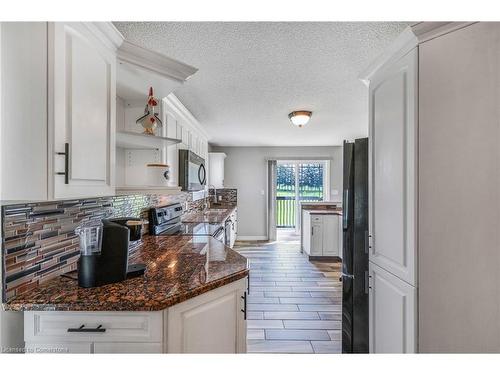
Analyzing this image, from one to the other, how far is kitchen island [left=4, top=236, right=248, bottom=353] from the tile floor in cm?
108

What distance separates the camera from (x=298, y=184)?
6957 mm

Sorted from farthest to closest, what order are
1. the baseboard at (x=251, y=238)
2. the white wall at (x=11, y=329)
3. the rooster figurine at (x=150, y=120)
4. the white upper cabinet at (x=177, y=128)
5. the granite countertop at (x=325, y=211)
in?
the baseboard at (x=251, y=238) < the granite countertop at (x=325, y=211) < the white upper cabinet at (x=177, y=128) < the rooster figurine at (x=150, y=120) < the white wall at (x=11, y=329)

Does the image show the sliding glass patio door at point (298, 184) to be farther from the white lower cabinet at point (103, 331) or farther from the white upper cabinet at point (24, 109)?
the white upper cabinet at point (24, 109)

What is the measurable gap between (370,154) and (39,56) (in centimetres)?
174

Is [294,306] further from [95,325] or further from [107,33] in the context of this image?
[107,33]

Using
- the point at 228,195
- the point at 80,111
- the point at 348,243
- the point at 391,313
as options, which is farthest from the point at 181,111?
the point at 228,195

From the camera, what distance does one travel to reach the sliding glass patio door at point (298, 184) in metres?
6.78

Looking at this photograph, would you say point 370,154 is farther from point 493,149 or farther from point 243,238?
point 243,238

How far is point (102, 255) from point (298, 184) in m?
6.14

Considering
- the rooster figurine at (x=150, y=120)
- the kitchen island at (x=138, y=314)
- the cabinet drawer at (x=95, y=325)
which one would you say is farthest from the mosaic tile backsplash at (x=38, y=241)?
the rooster figurine at (x=150, y=120)

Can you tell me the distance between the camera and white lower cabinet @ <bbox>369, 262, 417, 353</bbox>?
1340 mm

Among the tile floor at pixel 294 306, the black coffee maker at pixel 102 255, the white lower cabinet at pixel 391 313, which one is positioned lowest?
the tile floor at pixel 294 306

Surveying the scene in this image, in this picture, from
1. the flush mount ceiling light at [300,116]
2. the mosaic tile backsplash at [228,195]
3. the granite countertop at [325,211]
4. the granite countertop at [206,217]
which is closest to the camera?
the flush mount ceiling light at [300,116]

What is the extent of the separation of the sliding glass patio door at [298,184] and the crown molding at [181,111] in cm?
327
